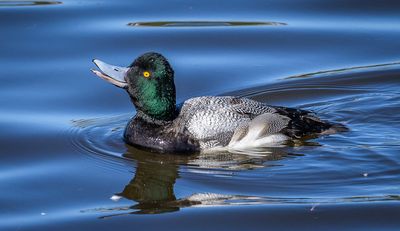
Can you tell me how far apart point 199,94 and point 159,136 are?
1902 mm

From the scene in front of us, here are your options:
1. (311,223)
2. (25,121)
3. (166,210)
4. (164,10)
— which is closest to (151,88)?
(25,121)

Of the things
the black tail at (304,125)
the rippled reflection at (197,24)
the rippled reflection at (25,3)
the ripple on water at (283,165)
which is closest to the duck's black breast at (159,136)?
the ripple on water at (283,165)

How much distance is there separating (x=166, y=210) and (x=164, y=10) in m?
7.59

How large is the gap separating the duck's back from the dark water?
27 centimetres

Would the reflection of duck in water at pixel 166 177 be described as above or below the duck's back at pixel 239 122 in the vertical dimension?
below

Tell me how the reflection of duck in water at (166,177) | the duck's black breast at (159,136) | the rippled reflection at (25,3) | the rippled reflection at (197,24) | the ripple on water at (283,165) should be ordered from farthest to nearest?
the rippled reflection at (25,3), the rippled reflection at (197,24), the duck's black breast at (159,136), the ripple on water at (283,165), the reflection of duck in water at (166,177)

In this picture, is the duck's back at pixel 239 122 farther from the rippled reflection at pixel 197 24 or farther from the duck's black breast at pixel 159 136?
the rippled reflection at pixel 197 24

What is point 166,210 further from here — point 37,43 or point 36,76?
point 37,43

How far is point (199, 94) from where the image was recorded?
536 inches

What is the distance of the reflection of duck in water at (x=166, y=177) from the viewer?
9867 mm

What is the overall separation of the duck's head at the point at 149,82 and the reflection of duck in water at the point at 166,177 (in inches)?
23.2

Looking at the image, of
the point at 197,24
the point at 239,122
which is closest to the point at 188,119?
the point at 239,122

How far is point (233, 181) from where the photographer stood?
10500 mm

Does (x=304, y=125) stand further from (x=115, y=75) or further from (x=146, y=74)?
(x=115, y=75)
